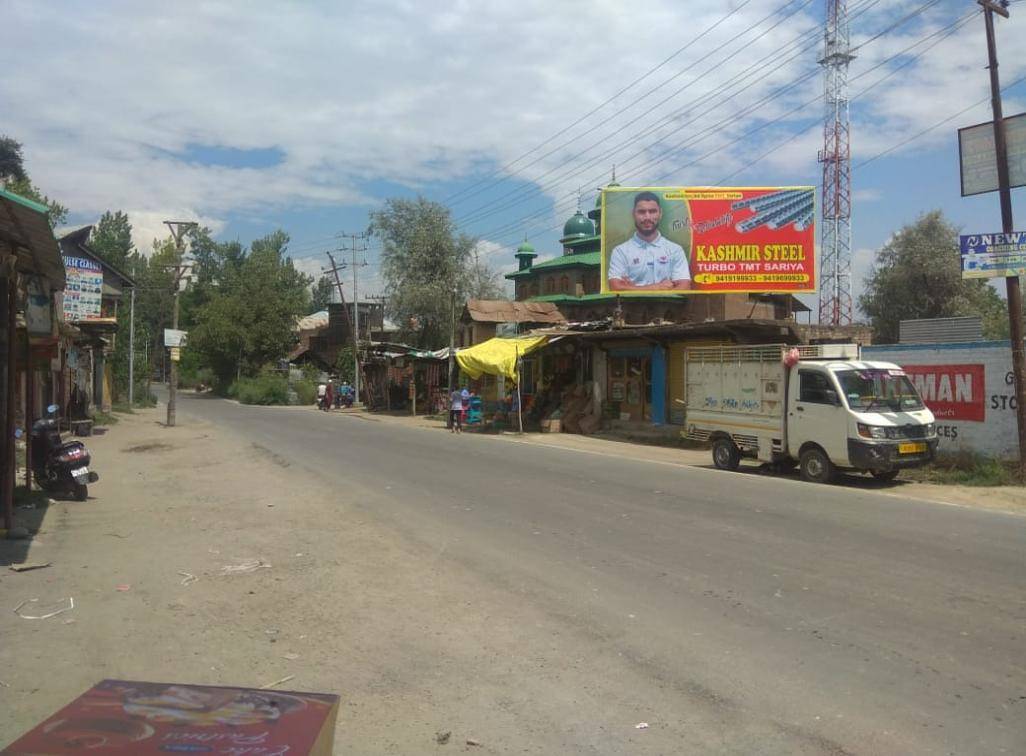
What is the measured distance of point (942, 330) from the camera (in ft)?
60.0

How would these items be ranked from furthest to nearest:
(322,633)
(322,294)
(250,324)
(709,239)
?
(322,294)
(250,324)
(709,239)
(322,633)

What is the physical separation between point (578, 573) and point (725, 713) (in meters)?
3.12

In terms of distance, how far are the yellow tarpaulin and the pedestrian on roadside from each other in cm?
121

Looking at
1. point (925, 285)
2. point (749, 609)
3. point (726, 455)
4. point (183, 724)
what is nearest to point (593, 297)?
point (925, 285)

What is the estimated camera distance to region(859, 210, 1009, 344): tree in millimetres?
39406

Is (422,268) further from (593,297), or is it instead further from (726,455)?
(726,455)

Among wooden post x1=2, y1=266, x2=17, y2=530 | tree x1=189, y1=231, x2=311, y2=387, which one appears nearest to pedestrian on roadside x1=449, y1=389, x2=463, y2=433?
wooden post x1=2, y1=266, x2=17, y2=530

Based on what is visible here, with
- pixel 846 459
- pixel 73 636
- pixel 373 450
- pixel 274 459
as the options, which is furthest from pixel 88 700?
pixel 373 450

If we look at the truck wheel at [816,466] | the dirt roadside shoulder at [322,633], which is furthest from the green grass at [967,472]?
the dirt roadside shoulder at [322,633]

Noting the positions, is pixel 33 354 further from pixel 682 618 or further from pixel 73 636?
pixel 682 618

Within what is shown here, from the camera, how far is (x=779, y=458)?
15.1 m

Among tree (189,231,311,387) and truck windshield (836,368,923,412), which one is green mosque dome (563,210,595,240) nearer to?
tree (189,231,311,387)

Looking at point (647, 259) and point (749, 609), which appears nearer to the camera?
point (749, 609)

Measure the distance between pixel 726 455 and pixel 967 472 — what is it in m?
4.41
